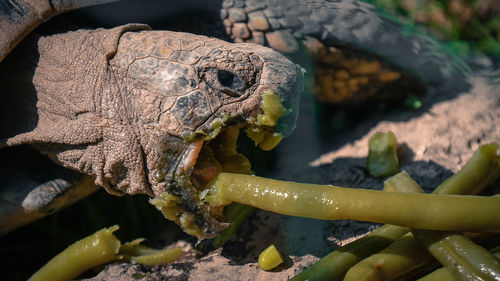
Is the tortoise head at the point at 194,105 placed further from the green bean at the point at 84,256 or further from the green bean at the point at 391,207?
the green bean at the point at 84,256

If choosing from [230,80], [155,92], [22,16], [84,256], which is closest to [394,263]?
[230,80]

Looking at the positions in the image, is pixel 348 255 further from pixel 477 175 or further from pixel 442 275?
pixel 477 175

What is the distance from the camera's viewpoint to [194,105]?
1581 millimetres

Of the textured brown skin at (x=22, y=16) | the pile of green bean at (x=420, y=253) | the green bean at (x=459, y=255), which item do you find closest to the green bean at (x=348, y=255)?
the pile of green bean at (x=420, y=253)

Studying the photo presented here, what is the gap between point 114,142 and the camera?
1708mm

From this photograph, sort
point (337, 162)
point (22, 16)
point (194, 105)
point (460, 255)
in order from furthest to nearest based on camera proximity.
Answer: point (337, 162)
point (22, 16)
point (194, 105)
point (460, 255)

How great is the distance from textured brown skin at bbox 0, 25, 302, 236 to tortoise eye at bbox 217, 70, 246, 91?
0.01m

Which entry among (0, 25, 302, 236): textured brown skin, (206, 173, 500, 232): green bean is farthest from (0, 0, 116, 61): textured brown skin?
(206, 173, 500, 232): green bean

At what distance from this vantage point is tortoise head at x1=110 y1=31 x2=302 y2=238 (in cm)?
159

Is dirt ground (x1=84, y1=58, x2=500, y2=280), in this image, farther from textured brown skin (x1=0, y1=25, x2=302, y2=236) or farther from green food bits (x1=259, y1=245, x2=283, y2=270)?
textured brown skin (x1=0, y1=25, x2=302, y2=236)

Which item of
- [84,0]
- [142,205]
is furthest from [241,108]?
[142,205]

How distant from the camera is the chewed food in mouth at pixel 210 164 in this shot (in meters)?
1.60

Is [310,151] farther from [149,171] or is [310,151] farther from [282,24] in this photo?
[149,171]

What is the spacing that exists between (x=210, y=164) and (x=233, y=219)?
1.21 feet
